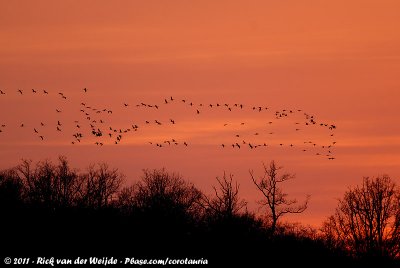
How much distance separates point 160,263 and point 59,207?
30036 millimetres

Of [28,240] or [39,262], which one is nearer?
[39,262]

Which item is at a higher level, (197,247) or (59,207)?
(59,207)

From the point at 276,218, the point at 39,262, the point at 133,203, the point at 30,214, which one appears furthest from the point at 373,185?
the point at 39,262

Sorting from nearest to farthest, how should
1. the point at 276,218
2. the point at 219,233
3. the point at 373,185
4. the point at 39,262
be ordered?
the point at 39,262 → the point at 219,233 → the point at 276,218 → the point at 373,185

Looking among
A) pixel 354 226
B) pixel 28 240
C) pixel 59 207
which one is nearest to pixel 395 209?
pixel 354 226

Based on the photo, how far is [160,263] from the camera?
115m

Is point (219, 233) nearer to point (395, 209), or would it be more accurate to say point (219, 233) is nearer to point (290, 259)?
point (290, 259)

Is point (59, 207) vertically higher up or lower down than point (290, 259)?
higher up

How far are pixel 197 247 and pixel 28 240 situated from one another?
13.7m

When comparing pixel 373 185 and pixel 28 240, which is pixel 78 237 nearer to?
pixel 28 240

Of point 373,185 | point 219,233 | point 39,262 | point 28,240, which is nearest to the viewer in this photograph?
point 39,262

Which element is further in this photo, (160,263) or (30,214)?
(30,214)

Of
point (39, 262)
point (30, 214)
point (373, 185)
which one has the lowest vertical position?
point (39, 262)

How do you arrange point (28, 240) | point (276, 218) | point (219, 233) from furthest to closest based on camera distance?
point (276, 218), point (219, 233), point (28, 240)
